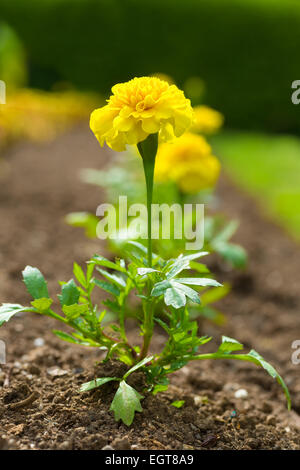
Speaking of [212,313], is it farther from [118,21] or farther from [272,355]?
[118,21]

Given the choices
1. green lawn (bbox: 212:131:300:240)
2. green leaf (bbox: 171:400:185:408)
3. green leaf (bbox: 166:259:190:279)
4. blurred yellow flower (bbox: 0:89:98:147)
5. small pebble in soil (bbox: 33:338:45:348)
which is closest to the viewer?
green leaf (bbox: 166:259:190:279)

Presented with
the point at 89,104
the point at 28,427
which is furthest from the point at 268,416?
the point at 89,104

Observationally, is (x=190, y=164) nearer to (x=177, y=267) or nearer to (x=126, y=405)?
(x=177, y=267)

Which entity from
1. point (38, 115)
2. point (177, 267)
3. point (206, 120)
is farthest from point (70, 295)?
point (38, 115)

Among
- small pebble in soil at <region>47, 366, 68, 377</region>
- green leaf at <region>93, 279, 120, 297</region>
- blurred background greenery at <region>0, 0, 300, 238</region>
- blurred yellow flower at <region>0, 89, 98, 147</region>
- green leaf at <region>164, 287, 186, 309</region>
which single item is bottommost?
small pebble in soil at <region>47, 366, 68, 377</region>

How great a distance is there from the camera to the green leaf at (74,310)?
1363mm

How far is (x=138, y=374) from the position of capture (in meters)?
1.57

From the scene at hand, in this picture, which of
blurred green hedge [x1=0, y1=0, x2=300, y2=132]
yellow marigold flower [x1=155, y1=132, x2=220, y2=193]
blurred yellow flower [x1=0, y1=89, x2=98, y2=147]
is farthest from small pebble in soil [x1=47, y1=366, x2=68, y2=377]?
blurred green hedge [x1=0, y1=0, x2=300, y2=132]

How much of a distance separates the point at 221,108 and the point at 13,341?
827 cm

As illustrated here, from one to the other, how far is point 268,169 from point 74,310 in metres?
5.09

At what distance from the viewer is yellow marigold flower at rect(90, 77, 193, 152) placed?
48.4 inches

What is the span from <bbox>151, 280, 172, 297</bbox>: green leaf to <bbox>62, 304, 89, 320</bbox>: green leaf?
0.70 ft

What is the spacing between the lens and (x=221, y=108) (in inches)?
381

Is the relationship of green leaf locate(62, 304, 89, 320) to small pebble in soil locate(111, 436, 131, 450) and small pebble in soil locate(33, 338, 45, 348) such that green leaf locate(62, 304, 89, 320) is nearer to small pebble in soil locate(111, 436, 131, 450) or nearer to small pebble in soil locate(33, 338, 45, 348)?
small pebble in soil locate(111, 436, 131, 450)
